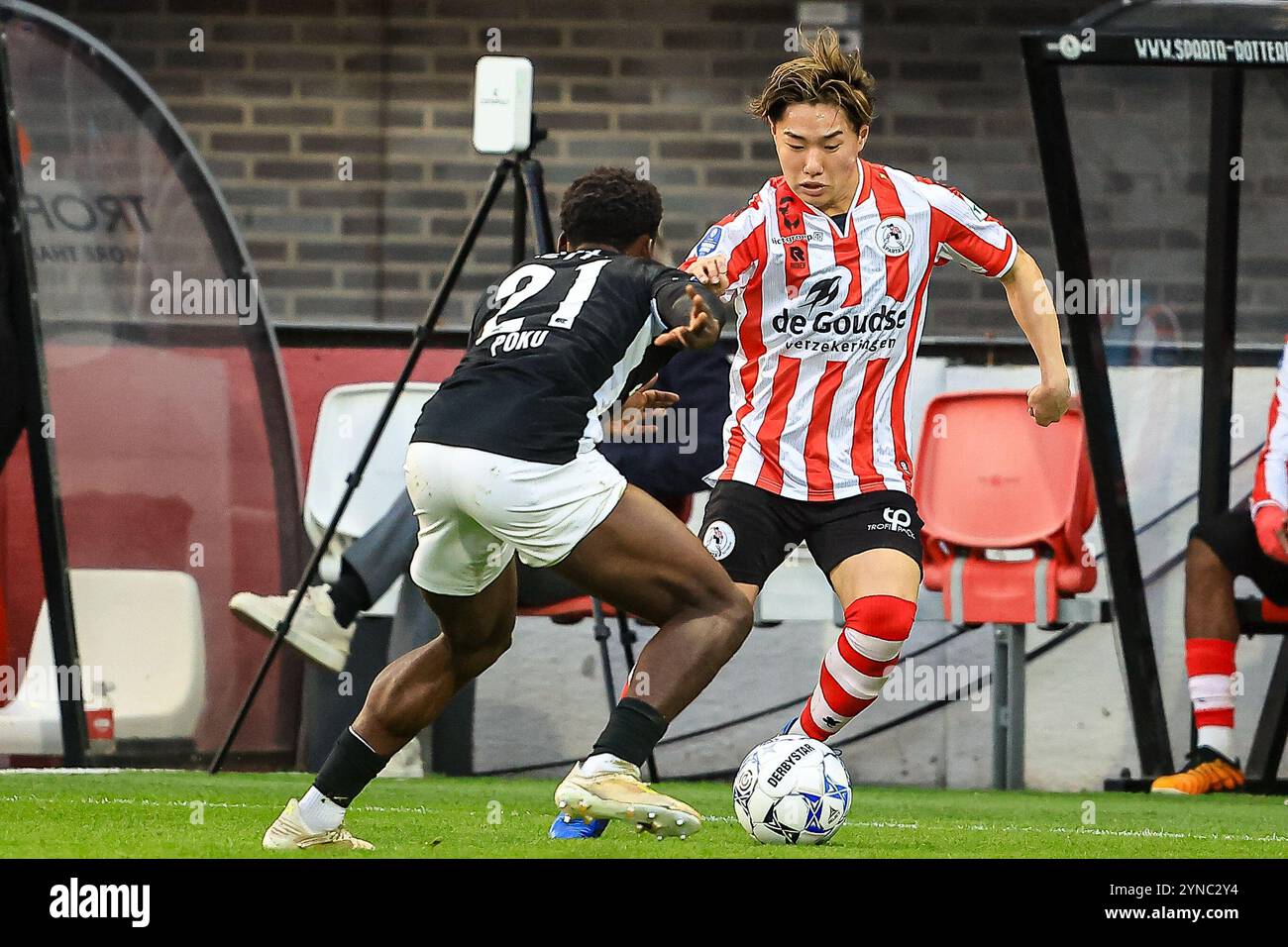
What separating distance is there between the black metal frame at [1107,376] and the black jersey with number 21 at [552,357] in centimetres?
328

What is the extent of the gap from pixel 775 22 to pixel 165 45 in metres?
2.82

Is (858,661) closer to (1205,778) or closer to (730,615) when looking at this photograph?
(730,615)

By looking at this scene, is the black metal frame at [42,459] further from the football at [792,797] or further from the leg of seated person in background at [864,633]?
the football at [792,797]

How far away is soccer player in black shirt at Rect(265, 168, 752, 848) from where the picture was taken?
13.5 feet

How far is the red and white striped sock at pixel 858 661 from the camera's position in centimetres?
494

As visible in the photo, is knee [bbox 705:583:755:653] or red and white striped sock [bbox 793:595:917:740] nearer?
knee [bbox 705:583:755:653]

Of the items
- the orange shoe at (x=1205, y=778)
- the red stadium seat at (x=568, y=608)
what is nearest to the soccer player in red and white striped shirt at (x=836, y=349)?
the red stadium seat at (x=568, y=608)

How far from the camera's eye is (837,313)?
524cm

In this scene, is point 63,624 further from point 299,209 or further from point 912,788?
point 912,788

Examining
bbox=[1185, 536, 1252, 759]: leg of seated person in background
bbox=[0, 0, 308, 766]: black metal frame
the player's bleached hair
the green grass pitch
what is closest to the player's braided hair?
the player's bleached hair

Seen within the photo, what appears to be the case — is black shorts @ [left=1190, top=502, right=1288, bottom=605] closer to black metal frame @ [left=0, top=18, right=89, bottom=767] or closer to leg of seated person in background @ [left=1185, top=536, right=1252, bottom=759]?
leg of seated person in background @ [left=1185, top=536, right=1252, bottom=759]

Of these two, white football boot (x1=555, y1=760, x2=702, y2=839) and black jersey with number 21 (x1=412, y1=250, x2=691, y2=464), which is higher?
black jersey with number 21 (x1=412, y1=250, x2=691, y2=464)

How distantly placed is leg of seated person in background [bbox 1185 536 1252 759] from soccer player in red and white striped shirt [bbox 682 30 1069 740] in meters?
2.29
